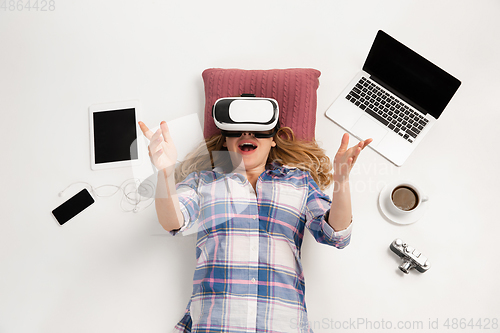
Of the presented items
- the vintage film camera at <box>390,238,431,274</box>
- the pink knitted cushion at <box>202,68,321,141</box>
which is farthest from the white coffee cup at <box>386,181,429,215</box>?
the pink knitted cushion at <box>202,68,321,141</box>

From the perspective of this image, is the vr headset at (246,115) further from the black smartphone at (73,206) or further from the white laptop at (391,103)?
the black smartphone at (73,206)

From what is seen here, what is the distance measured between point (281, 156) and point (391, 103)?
587mm

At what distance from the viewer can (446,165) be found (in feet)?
4.58

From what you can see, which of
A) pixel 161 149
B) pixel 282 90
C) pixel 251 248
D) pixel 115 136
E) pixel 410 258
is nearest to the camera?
pixel 161 149

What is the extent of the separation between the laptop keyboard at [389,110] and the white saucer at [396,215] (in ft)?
0.88

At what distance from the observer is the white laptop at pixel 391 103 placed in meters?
1.36

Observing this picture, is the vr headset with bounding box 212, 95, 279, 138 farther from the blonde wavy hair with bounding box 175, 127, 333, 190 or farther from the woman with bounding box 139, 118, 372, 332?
the blonde wavy hair with bounding box 175, 127, 333, 190

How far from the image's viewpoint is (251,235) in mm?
1104

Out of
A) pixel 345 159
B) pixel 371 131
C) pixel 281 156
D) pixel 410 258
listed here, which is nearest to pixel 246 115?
pixel 281 156

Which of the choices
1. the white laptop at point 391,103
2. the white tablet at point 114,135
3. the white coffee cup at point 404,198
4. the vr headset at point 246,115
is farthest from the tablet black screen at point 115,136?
the white coffee cup at point 404,198

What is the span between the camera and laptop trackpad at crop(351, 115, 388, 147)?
1403 mm

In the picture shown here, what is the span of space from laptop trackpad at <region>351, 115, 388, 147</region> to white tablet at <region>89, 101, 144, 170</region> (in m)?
1.00

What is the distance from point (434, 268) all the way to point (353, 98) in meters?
0.80

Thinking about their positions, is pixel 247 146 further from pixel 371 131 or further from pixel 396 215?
pixel 396 215
